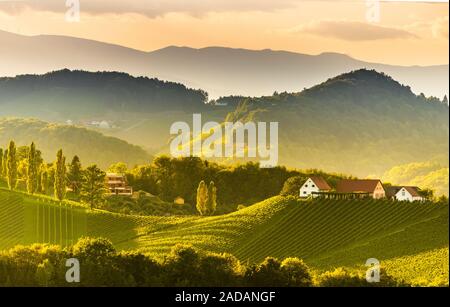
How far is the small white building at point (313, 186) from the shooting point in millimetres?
27188

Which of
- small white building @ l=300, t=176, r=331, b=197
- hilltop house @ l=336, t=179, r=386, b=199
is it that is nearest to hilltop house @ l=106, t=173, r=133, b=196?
small white building @ l=300, t=176, r=331, b=197

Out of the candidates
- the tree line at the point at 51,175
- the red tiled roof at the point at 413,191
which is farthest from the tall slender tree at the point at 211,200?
the red tiled roof at the point at 413,191

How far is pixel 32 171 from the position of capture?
26531 mm

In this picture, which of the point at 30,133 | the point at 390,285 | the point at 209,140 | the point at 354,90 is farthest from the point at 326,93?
the point at 30,133

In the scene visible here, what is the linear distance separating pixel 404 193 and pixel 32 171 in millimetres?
8702

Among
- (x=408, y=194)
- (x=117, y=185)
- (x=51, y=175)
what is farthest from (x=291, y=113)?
(x=51, y=175)

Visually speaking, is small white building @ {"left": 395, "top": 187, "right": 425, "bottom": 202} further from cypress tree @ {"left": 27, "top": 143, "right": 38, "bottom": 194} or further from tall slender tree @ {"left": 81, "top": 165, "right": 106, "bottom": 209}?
cypress tree @ {"left": 27, "top": 143, "right": 38, "bottom": 194}

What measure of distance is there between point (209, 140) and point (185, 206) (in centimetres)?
163

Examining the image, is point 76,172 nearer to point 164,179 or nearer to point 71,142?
point 71,142

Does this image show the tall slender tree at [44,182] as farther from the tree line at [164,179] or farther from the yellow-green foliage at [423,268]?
the yellow-green foliage at [423,268]
